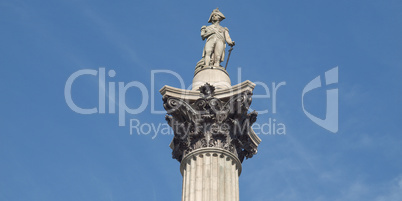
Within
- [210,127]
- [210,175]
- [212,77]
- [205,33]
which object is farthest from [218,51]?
[210,175]

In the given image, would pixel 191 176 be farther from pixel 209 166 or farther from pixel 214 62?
pixel 214 62

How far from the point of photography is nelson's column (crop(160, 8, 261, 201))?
105 ft

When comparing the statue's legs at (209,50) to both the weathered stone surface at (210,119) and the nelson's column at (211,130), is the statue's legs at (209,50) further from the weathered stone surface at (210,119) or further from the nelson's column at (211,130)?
the weathered stone surface at (210,119)

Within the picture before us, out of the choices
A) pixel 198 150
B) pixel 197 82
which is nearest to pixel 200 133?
pixel 198 150

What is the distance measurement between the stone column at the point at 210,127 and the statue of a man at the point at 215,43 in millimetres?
2911

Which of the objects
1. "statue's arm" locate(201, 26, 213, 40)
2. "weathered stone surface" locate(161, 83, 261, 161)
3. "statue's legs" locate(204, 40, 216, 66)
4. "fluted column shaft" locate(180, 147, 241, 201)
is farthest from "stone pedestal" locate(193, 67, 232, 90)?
"fluted column shaft" locate(180, 147, 241, 201)

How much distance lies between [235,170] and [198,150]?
1.70 m

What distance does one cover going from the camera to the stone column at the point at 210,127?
32312 mm

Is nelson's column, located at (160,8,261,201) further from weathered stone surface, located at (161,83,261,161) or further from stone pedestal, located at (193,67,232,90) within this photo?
stone pedestal, located at (193,67,232,90)

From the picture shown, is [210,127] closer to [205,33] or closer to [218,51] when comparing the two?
[218,51]

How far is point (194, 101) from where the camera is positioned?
33562mm

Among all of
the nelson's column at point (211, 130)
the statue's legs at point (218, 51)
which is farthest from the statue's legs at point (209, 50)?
the nelson's column at point (211, 130)

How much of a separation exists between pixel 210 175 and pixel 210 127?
91.9 inches

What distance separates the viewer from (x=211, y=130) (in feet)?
108
